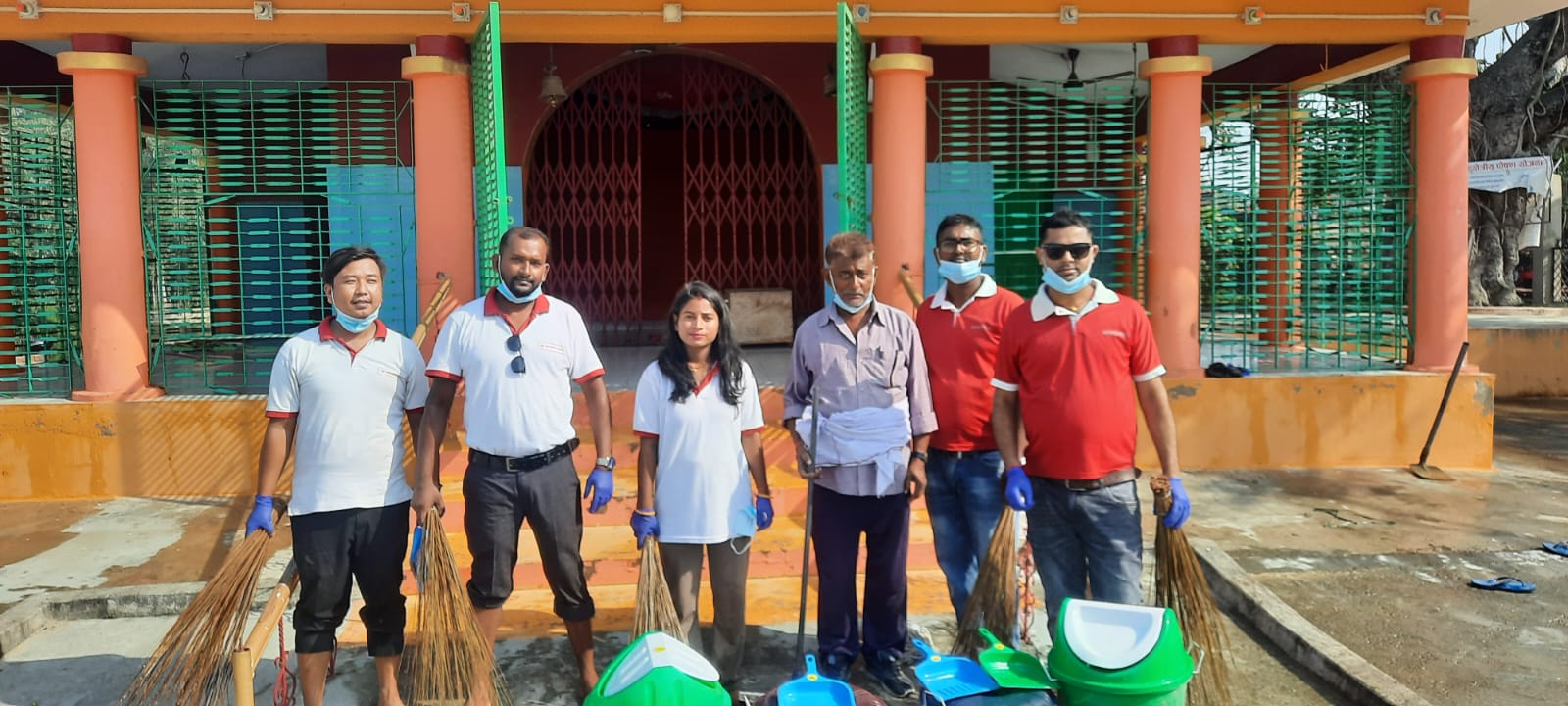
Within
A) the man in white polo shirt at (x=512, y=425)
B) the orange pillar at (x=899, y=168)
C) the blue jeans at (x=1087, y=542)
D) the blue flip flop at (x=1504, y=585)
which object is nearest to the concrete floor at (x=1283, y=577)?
the blue flip flop at (x=1504, y=585)

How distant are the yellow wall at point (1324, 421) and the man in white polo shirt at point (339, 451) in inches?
194

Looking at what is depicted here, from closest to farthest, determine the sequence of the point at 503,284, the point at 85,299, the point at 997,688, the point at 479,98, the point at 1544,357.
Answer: the point at 997,688, the point at 503,284, the point at 479,98, the point at 85,299, the point at 1544,357

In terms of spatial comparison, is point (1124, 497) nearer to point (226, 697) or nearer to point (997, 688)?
point (997, 688)

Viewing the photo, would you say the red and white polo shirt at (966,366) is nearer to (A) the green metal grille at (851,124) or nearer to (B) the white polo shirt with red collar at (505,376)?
(B) the white polo shirt with red collar at (505,376)

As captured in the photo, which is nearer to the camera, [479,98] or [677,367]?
[677,367]

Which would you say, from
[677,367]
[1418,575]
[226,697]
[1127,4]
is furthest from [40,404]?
[1418,575]

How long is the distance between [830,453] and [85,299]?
5.10m

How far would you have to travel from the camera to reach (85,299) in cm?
626

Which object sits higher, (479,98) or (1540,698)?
(479,98)

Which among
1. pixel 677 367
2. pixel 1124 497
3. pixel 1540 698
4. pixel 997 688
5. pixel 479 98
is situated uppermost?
pixel 479 98

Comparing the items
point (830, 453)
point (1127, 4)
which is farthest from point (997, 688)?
point (1127, 4)

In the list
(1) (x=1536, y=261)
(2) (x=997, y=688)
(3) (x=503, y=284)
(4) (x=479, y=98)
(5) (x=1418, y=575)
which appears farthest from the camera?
(1) (x=1536, y=261)

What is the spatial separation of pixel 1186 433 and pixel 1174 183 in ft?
5.12

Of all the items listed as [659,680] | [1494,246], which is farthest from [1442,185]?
[1494,246]
